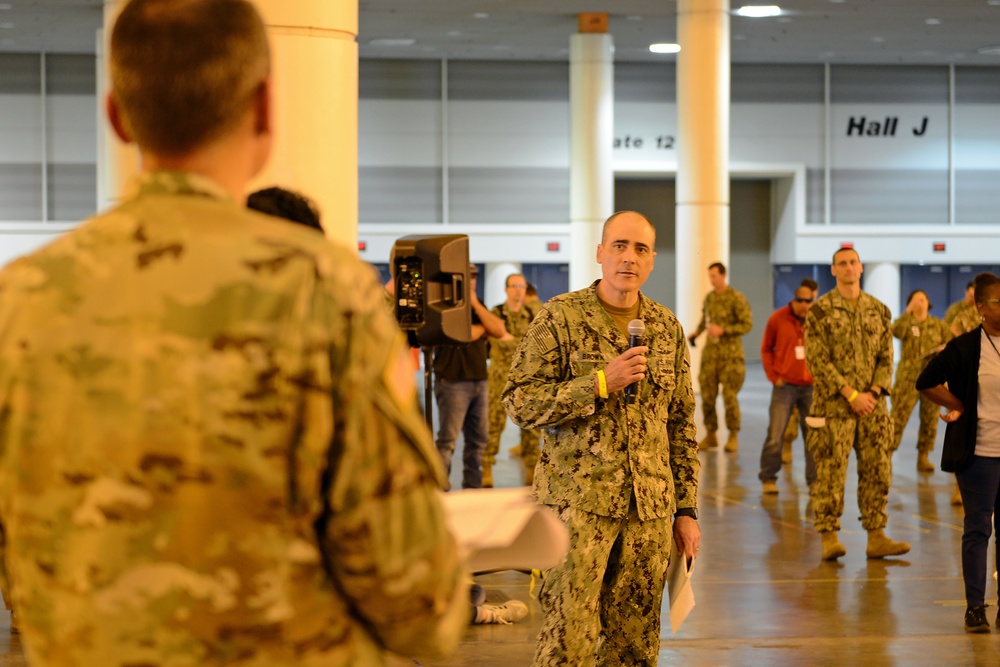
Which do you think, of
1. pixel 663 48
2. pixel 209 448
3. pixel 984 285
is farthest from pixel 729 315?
pixel 209 448

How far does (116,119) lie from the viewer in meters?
1.45

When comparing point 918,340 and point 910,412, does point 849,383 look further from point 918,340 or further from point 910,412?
point 910,412

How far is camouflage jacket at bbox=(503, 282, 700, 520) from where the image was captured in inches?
150

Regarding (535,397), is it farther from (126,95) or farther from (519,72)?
(519,72)

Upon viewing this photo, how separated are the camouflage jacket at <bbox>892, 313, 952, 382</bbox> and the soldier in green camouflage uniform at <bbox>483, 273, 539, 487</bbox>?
12.3 feet

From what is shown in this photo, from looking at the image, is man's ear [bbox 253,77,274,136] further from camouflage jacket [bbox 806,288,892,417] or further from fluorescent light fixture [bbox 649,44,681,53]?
fluorescent light fixture [bbox 649,44,681,53]

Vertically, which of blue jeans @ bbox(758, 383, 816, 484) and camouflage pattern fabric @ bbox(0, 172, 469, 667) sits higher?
camouflage pattern fabric @ bbox(0, 172, 469, 667)

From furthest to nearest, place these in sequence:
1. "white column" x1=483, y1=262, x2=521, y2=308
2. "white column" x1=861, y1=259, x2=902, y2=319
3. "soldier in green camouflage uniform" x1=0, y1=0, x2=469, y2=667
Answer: "white column" x1=861, y1=259, x2=902, y2=319, "white column" x1=483, y1=262, x2=521, y2=308, "soldier in green camouflage uniform" x1=0, y1=0, x2=469, y2=667

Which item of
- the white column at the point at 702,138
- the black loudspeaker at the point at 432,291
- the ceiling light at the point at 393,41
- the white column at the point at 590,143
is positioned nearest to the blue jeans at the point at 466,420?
the black loudspeaker at the point at 432,291

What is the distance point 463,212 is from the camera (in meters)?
25.8

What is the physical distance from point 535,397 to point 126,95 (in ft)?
8.49

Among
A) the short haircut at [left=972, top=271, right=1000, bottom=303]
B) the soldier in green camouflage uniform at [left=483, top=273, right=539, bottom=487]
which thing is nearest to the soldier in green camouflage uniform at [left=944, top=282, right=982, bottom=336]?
the soldier in green camouflage uniform at [left=483, top=273, right=539, bottom=487]

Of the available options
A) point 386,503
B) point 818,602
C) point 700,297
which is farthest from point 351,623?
point 700,297

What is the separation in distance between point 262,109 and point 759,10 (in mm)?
19990
